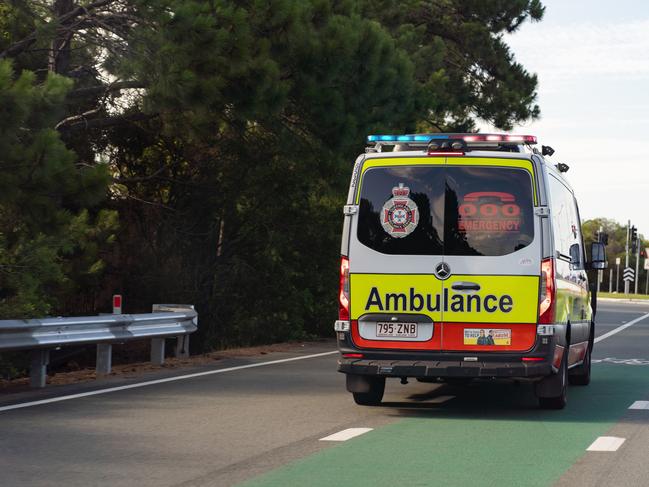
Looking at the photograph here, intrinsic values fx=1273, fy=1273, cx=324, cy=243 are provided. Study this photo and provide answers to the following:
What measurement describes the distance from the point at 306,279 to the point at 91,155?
569cm

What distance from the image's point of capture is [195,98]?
1844cm

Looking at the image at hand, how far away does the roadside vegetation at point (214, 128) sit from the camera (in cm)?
1586

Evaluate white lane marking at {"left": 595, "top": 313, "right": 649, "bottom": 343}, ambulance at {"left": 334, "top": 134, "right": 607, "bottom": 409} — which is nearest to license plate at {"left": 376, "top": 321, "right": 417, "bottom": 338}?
ambulance at {"left": 334, "top": 134, "right": 607, "bottom": 409}

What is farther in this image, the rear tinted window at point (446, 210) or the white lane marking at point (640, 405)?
the white lane marking at point (640, 405)

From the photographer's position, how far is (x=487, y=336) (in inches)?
456

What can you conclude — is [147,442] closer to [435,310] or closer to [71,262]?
[435,310]

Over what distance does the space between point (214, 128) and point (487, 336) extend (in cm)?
1173

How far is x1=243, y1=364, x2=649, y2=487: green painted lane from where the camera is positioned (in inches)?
329

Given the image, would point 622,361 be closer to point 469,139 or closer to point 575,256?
point 575,256

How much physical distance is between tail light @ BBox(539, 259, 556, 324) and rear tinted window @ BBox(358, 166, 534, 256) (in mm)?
289

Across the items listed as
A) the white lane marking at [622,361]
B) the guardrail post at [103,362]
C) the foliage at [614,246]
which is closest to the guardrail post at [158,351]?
the guardrail post at [103,362]

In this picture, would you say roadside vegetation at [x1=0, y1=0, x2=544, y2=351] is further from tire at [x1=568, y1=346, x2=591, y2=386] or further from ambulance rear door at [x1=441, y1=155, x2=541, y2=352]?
tire at [x1=568, y1=346, x2=591, y2=386]

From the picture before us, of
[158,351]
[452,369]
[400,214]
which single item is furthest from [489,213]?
[158,351]

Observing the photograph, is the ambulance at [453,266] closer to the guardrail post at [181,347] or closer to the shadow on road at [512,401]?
the shadow on road at [512,401]
